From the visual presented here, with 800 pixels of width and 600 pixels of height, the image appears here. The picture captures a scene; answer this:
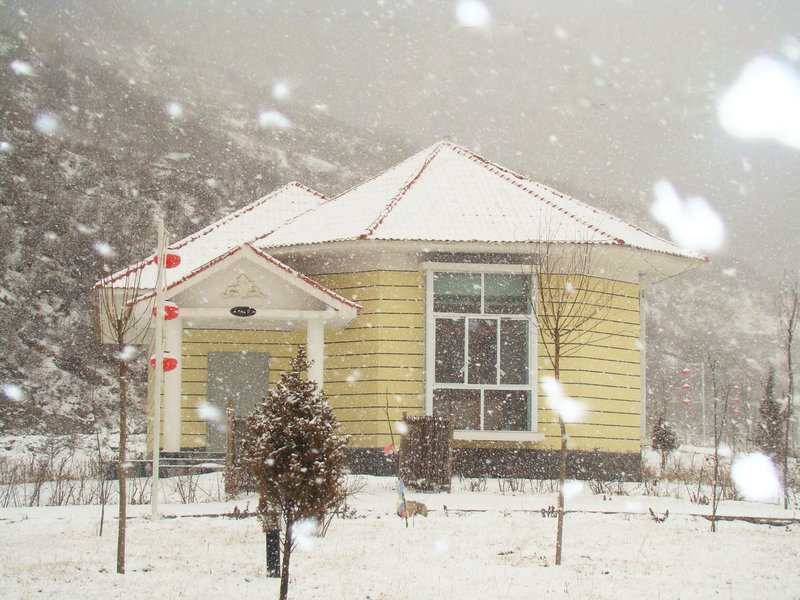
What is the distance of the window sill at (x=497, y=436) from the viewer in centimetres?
1644

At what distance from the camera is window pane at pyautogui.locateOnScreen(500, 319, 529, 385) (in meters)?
17.1

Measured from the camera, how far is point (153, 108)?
79125 mm

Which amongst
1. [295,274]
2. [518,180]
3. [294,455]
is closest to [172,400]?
[295,274]

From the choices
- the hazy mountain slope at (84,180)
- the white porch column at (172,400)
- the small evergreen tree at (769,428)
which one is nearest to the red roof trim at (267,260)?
the white porch column at (172,400)

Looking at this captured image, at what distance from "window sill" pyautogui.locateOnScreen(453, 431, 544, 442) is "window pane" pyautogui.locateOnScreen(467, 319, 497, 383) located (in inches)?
46.5

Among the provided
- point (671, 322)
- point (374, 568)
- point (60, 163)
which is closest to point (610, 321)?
point (374, 568)

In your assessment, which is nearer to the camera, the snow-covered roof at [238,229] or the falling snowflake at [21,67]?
the snow-covered roof at [238,229]

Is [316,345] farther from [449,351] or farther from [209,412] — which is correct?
[209,412]

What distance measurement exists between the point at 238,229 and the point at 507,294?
23.7 feet

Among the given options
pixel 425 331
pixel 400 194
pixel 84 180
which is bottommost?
pixel 425 331

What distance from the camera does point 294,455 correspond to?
7.47 m

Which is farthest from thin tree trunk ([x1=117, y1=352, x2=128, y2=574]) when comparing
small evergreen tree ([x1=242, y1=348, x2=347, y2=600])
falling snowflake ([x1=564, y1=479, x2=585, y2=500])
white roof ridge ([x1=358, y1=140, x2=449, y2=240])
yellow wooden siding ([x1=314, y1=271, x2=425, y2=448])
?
A: yellow wooden siding ([x1=314, y1=271, x2=425, y2=448])

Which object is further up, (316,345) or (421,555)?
(316,345)

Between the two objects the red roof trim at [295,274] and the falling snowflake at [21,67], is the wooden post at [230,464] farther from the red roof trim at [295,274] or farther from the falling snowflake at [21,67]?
the falling snowflake at [21,67]
